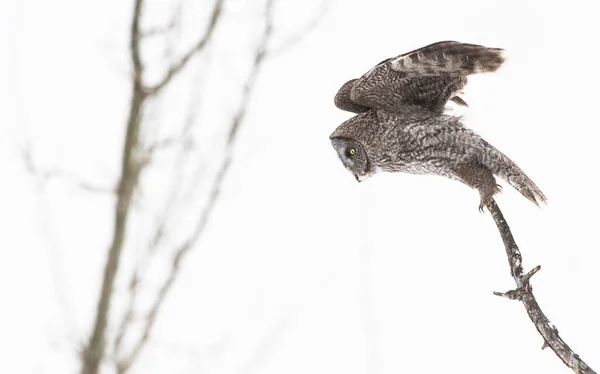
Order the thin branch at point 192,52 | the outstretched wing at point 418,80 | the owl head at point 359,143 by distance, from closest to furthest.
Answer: the thin branch at point 192,52 < the outstretched wing at point 418,80 < the owl head at point 359,143

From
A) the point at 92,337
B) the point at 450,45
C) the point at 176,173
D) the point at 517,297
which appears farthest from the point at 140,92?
the point at 517,297

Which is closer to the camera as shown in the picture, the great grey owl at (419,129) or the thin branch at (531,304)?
the thin branch at (531,304)

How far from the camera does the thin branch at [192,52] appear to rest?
2131 millimetres

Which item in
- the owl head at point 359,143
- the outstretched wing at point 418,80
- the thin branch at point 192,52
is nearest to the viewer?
the thin branch at point 192,52

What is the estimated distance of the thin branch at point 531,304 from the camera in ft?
5.31

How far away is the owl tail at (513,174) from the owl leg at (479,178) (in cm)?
3

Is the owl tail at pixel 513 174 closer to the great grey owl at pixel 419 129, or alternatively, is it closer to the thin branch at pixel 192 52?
the great grey owl at pixel 419 129

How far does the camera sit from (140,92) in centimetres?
212

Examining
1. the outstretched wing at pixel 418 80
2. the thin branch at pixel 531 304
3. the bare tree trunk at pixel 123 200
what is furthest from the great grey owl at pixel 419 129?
the bare tree trunk at pixel 123 200

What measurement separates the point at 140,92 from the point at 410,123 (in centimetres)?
114

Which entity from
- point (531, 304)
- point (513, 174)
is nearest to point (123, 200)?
point (531, 304)

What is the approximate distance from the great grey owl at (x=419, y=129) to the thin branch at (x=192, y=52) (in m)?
0.67

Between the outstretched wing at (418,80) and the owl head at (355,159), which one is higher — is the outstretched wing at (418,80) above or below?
above

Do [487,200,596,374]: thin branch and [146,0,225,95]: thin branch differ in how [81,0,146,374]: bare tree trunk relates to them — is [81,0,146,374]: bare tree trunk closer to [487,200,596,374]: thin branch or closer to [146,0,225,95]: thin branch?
[146,0,225,95]: thin branch
